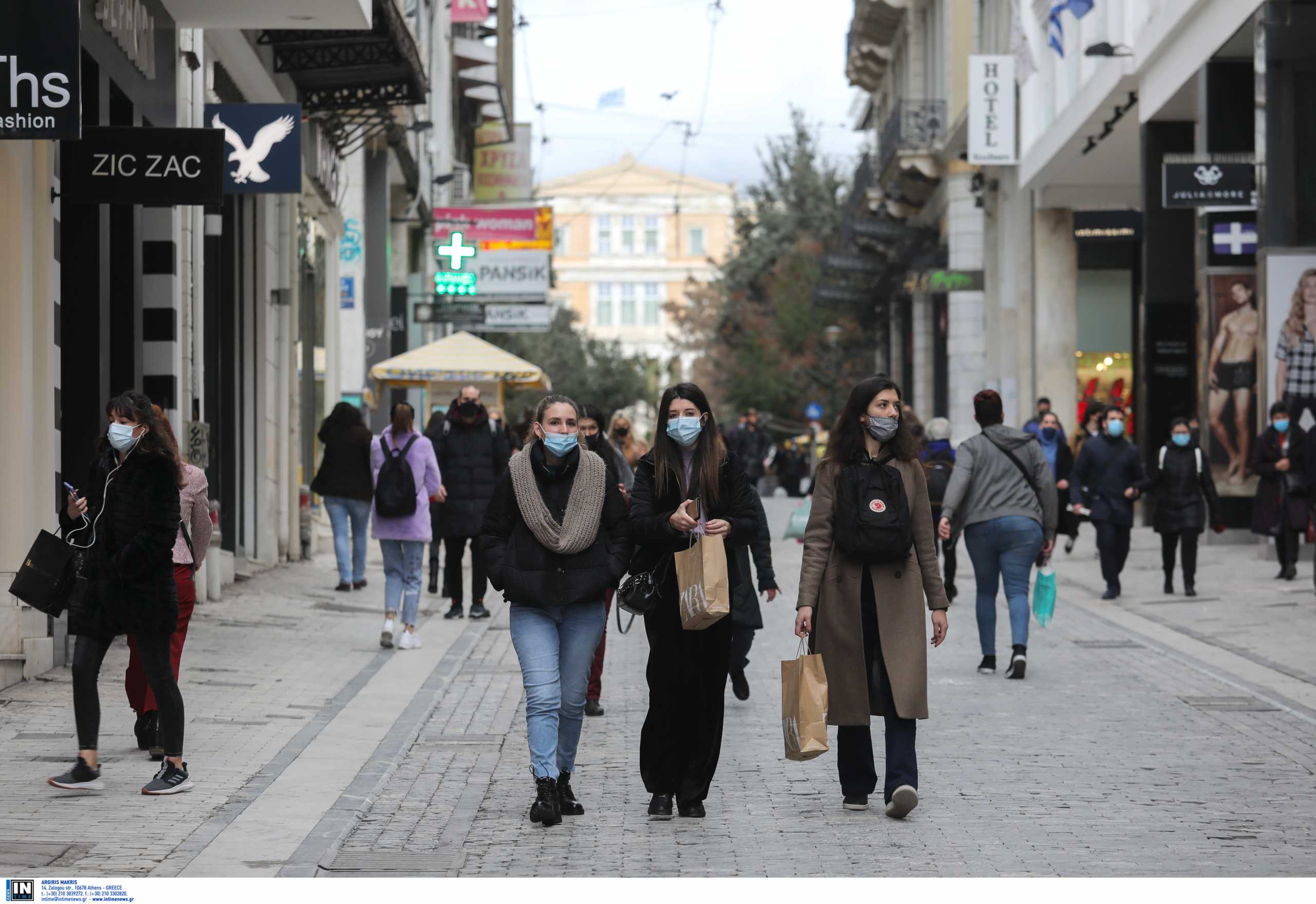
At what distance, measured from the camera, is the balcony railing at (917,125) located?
40.7 meters

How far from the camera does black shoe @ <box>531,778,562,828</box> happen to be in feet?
24.0

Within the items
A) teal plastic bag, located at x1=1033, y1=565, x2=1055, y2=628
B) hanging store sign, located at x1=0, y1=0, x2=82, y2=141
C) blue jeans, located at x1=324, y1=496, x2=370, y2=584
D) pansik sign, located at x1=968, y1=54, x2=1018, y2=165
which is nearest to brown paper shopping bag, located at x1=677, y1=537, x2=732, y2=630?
hanging store sign, located at x1=0, y1=0, x2=82, y2=141

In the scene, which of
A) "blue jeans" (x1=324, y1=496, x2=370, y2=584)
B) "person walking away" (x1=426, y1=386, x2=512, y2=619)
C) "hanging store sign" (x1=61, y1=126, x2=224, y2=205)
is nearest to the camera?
"hanging store sign" (x1=61, y1=126, x2=224, y2=205)

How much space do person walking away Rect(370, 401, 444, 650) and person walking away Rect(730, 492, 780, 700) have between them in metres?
2.82

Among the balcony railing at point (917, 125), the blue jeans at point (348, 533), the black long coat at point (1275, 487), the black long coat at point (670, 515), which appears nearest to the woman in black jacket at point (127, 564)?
the black long coat at point (670, 515)

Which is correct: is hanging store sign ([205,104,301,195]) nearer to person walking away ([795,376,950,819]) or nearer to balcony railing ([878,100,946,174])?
person walking away ([795,376,950,819])

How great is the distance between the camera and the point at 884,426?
24.8 feet

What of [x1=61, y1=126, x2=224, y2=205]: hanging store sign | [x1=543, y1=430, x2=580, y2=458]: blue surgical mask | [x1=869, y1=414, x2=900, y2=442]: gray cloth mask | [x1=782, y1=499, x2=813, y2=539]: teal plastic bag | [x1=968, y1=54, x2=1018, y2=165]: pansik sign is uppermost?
[x1=968, y1=54, x2=1018, y2=165]: pansik sign

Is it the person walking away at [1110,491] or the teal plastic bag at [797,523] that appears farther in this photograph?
the teal plastic bag at [797,523]

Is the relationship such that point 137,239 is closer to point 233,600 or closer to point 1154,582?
point 233,600

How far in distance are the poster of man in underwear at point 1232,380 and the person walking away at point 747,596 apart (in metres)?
11.6

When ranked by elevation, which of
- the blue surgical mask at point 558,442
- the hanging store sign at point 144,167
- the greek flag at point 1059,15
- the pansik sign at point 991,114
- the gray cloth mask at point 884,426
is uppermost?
the greek flag at point 1059,15

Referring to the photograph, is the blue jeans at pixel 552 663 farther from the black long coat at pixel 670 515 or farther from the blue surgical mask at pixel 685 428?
the blue surgical mask at pixel 685 428
